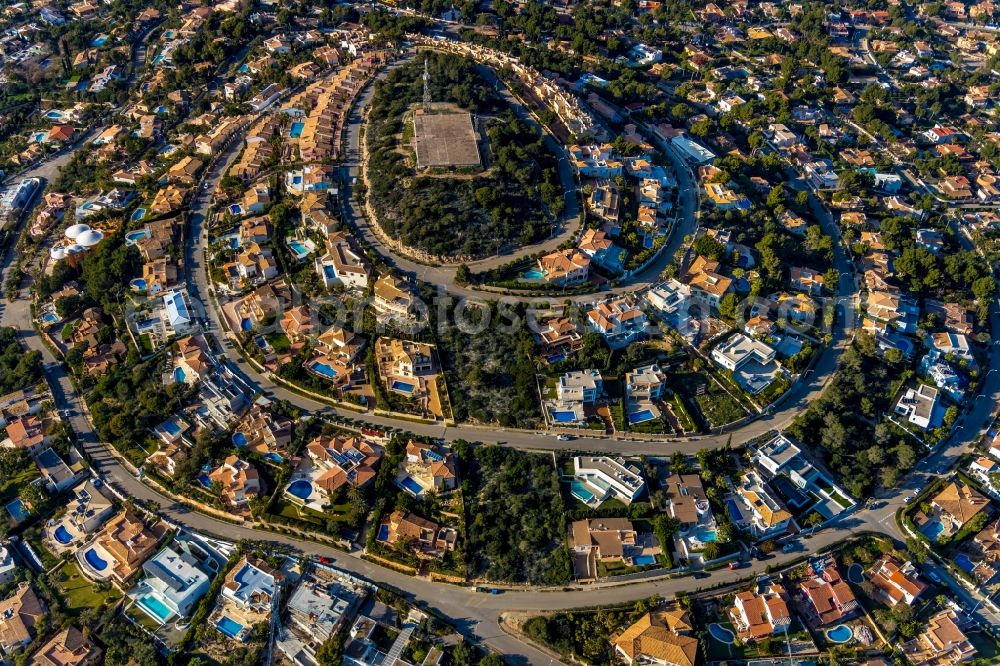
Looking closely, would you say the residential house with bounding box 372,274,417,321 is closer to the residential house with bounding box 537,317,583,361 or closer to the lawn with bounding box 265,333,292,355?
the lawn with bounding box 265,333,292,355

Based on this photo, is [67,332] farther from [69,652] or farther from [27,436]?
[69,652]

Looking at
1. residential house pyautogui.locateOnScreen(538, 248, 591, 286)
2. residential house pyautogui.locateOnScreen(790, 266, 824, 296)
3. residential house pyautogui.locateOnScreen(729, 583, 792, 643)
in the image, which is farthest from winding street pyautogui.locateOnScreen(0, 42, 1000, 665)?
residential house pyautogui.locateOnScreen(538, 248, 591, 286)

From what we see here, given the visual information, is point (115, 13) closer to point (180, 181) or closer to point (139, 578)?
point (180, 181)

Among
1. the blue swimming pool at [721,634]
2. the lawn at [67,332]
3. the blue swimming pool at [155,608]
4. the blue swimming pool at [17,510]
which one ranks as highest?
the blue swimming pool at [721,634]

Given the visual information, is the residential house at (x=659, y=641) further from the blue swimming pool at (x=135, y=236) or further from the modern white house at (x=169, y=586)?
the blue swimming pool at (x=135, y=236)

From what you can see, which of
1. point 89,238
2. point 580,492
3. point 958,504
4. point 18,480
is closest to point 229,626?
point 18,480

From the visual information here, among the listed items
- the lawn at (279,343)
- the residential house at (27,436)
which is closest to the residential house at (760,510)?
the lawn at (279,343)
